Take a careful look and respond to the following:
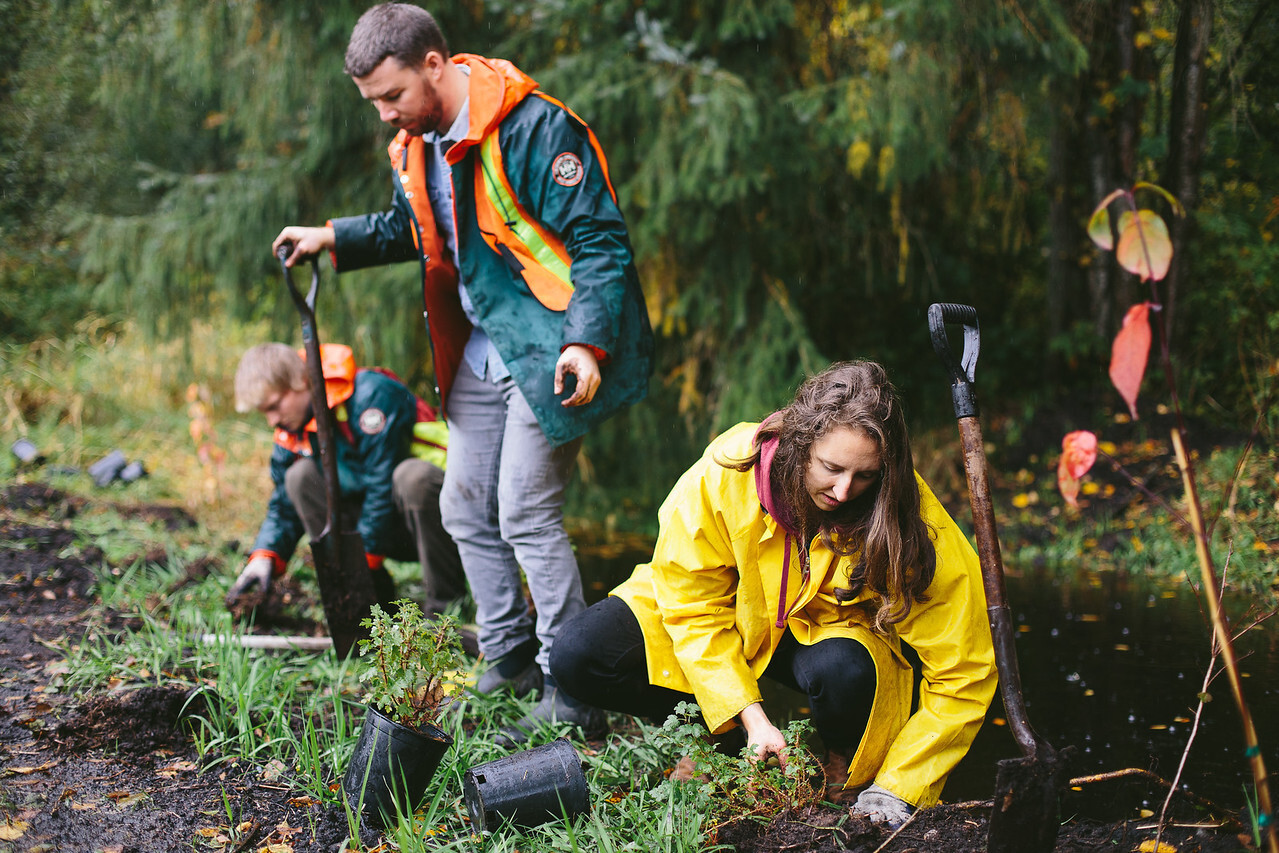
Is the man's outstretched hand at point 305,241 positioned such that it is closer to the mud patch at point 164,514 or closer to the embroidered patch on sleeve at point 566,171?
the embroidered patch on sleeve at point 566,171

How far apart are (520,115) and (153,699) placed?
5.83 ft

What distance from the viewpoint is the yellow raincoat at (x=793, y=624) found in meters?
1.92

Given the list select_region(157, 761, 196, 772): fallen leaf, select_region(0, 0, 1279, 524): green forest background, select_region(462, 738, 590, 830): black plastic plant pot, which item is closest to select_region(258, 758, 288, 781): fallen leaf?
select_region(157, 761, 196, 772): fallen leaf

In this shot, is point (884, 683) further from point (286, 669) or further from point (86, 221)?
point (86, 221)

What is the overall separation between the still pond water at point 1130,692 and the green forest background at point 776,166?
1407 mm

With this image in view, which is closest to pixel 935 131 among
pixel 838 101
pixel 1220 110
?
pixel 838 101

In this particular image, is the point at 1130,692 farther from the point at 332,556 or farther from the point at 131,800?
the point at 131,800

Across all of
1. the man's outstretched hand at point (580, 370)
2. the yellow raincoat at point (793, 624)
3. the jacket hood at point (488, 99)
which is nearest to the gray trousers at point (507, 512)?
the man's outstretched hand at point (580, 370)

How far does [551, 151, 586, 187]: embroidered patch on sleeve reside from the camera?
7.78 ft

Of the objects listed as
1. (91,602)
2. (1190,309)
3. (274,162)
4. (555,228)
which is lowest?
(91,602)

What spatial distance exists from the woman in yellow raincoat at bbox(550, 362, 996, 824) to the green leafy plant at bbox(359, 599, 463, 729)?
370mm

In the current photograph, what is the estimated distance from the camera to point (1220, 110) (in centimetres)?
558

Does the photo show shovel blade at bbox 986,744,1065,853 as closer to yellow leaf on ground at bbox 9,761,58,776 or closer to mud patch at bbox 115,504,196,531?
yellow leaf on ground at bbox 9,761,58,776

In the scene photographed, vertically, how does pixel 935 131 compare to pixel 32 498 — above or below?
above
